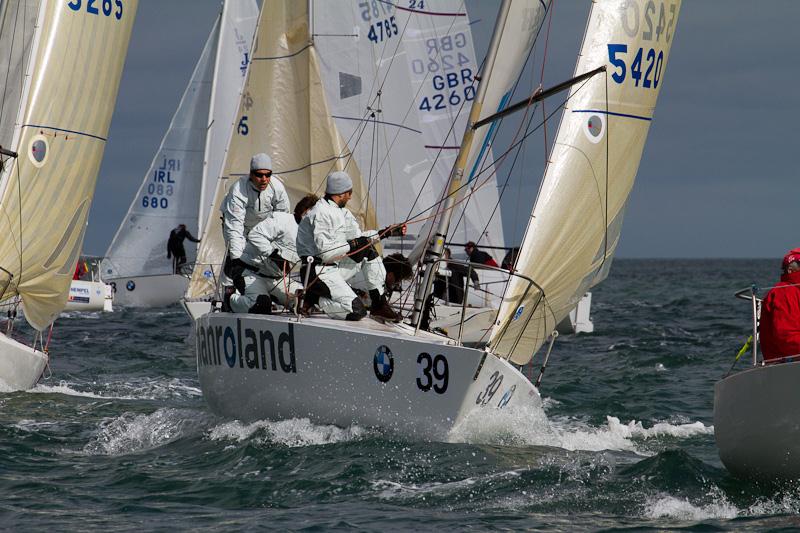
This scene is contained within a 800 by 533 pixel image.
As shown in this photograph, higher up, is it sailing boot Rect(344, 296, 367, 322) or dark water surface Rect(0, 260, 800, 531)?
sailing boot Rect(344, 296, 367, 322)

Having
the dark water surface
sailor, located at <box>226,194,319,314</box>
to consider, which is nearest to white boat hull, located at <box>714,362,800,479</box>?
the dark water surface

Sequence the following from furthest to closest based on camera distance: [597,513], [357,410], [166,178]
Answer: [166,178] < [357,410] < [597,513]

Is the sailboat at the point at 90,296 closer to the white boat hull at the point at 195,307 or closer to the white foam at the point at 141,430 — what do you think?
the white boat hull at the point at 195,307

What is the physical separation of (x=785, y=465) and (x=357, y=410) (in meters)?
2.93

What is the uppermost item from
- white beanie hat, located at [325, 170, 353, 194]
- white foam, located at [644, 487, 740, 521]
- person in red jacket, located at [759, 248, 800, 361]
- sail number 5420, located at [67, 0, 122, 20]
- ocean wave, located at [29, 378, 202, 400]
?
sail number 5420, located at [67, 0, 122, 20]

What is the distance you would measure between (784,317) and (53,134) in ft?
27.0

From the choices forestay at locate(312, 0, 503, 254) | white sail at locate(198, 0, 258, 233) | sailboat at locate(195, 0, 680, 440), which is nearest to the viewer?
sailboat at locate(195, 0, 680, 440)

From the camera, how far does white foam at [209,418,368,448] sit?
849 cm

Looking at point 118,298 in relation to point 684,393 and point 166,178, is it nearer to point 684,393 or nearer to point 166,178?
point 166,178

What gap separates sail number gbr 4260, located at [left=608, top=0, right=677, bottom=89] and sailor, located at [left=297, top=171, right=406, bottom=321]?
233cm

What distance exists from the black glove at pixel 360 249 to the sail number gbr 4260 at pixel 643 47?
2.30m

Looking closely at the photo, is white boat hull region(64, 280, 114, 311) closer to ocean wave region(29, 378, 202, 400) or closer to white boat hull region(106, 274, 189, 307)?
white boat hull region(106, 274, 189, 307)

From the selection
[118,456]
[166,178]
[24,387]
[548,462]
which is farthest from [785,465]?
[166,178]

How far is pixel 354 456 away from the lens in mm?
8008
